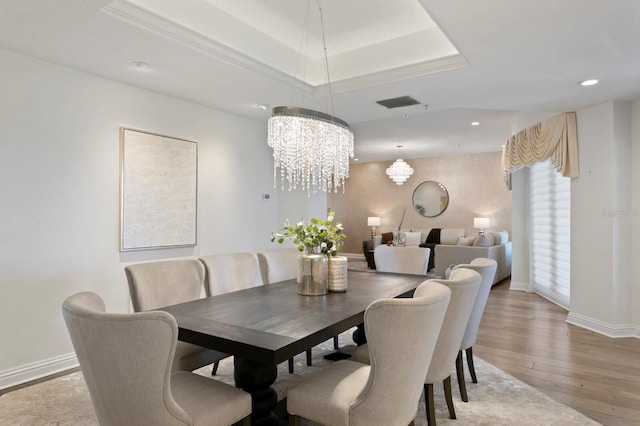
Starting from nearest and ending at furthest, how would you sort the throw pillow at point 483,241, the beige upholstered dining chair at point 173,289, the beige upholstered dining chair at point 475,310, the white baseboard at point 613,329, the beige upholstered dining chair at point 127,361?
the beige upholstered dining chair at point 127,361 < the beige upholstered dining chair at point 173,289 < the beige upholstered dining chair at point 475,310 < the white baseboard at point 613,329 < the throw pillow at point 483,241

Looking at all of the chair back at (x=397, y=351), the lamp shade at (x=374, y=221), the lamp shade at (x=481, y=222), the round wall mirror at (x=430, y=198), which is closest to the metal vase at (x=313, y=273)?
the chair back at (x=397, y=351)

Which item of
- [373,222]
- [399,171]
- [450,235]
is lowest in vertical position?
[450,235]

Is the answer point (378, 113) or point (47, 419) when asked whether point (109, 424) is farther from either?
point (378, 113)

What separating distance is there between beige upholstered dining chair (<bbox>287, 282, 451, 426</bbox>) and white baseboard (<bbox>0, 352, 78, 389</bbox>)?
8.14ft

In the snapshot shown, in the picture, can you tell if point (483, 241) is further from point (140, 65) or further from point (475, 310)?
A: point (140, 65)

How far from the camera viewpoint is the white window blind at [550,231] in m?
5.38

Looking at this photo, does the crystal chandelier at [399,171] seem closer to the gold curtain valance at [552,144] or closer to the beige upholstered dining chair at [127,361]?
the gold curtain valance at [552,144]

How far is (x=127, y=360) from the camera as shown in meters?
1.31

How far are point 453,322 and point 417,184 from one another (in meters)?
8.65

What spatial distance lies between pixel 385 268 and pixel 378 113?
190cm

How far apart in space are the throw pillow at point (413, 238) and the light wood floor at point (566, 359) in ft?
14.4

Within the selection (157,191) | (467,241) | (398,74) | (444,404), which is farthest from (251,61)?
(467,241)

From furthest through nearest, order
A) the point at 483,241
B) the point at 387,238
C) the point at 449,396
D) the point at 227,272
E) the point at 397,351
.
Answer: the point at 387,238, the point at 483,241, the point at 227,272, the point at 449,396, the point at 397,351

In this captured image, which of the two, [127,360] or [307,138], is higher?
[307,138]
